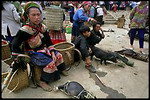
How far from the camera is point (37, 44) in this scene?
255cm

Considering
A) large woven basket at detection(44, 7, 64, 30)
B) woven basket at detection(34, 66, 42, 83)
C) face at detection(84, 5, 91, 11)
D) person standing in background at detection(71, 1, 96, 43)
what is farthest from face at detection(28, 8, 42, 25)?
face at detection(84, 5, 91, 11)

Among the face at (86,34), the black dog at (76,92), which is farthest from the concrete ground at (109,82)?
the face at (86,34)

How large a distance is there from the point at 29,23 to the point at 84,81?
141 centimetres

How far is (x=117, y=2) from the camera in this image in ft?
44.6

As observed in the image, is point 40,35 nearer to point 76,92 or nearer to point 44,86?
point 44,86

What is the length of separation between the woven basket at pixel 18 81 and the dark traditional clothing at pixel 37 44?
11.0 inches

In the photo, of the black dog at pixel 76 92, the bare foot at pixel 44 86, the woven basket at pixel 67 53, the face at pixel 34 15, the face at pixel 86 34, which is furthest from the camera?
the face at pixel 86 34

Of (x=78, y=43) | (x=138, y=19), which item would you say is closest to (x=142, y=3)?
(x=138, y=19)

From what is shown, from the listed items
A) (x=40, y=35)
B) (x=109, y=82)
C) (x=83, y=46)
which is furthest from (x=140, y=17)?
(x=40, y=35)

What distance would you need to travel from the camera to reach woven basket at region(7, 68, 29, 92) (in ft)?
7.38

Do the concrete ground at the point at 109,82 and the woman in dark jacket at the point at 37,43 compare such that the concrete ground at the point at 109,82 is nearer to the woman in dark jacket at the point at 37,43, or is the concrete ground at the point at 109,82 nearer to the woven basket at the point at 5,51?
the woman in dark jacket at the point at 37,43

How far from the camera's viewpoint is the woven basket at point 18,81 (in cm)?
225

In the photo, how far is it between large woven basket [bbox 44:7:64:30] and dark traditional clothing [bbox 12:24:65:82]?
3.88 feet

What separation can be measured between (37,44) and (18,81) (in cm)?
67
